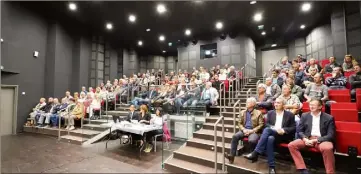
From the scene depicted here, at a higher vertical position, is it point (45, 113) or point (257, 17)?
point (257, 17)

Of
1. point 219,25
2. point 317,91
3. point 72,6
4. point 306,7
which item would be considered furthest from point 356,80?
point 72,6

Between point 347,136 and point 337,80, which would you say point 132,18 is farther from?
point 347,136

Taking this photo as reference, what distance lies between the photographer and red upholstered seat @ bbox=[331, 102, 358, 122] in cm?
322

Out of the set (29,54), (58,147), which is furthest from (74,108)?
(29,54)

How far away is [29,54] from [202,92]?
26.1 feet

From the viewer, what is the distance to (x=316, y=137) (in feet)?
9.45

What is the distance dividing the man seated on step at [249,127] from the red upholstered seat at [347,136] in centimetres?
110

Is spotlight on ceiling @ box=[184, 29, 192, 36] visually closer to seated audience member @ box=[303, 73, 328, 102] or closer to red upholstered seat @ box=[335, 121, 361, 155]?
seated audience member @ box=[303, 73, 328, 102]

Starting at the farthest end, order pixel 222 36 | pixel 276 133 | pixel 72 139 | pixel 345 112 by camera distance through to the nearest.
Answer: pixel 222 36 < pixel 72 139 < pixel 345 112 < pixel 276 133

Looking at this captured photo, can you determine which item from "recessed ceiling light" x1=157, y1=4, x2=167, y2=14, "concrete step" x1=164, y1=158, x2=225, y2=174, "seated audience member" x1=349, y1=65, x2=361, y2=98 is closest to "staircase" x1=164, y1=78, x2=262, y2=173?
"concrete step" x1=164, y1=158, x2=225, y2=174

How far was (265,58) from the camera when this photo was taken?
13117mm

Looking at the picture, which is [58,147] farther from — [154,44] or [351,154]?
[154,44]

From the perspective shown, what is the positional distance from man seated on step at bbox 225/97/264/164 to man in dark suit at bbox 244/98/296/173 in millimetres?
157

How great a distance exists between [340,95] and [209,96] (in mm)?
3016
